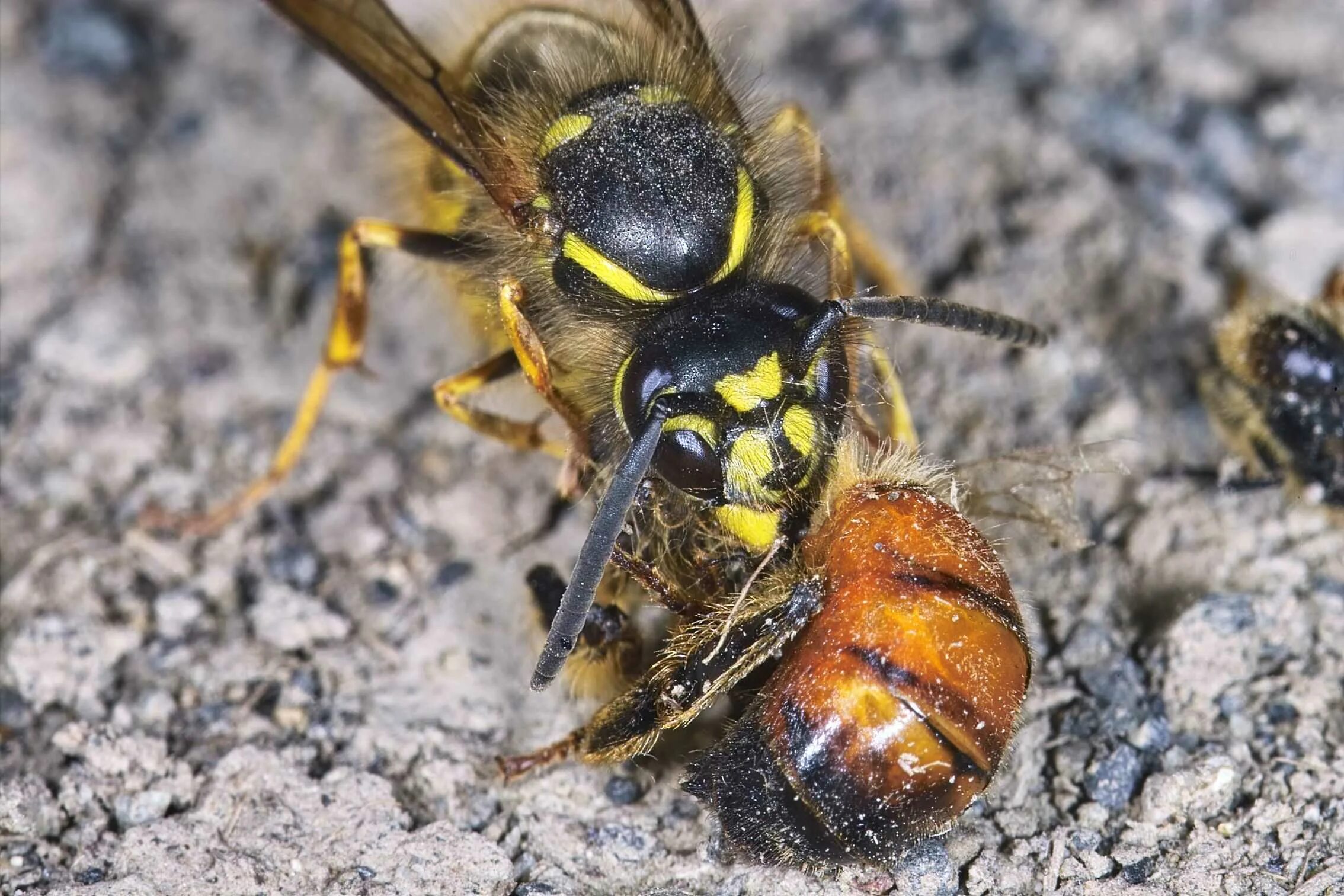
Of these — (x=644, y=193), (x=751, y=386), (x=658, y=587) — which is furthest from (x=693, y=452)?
(x=644, y=193)

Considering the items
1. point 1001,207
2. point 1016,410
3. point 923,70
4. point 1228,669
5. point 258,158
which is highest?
point 258,158

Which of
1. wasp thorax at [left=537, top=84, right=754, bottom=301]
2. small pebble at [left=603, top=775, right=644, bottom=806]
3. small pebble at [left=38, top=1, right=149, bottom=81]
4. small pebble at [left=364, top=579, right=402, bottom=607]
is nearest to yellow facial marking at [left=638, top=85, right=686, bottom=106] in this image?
wasp thorax at [left=537, top=84, right=754, bottom=301]

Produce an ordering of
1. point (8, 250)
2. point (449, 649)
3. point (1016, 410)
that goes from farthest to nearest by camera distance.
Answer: point (8, 250) → point (1016, 410) → point (449, 649)

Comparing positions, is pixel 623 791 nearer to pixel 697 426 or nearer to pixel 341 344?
pixel 697 426

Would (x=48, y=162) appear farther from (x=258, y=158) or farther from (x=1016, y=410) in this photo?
(x=1016, y=410)

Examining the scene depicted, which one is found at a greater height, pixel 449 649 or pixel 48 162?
pixel 48 162

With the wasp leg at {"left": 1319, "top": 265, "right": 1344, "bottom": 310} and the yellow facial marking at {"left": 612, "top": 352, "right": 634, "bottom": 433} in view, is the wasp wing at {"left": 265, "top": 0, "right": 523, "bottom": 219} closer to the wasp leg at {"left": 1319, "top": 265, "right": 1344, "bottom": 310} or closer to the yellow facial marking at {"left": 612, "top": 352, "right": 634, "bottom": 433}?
the yellow facial marking at {"left": 612, "top": 352, "right": 634, "bottom": 433}

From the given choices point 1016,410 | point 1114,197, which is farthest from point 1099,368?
point 1114,197
